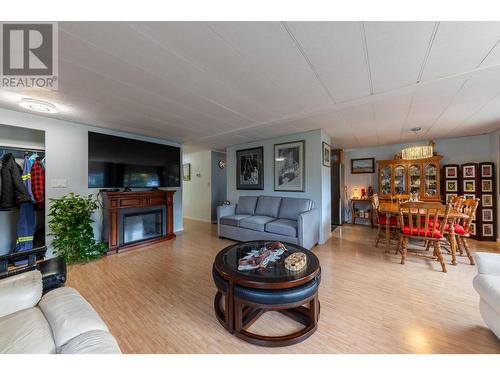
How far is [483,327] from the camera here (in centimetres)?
143

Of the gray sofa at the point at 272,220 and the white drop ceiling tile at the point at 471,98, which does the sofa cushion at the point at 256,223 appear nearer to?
the gray sofa at the point at 272,220

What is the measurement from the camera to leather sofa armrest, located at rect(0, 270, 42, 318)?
1.00 meters

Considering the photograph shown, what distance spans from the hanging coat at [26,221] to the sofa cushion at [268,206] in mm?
3541

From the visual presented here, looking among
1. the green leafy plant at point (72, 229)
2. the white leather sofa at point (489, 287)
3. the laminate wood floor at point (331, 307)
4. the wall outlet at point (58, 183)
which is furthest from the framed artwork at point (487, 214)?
the wall outlet at point (58, 183)

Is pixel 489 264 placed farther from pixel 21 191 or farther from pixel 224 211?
pixel 21 191

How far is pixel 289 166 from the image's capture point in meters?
3.88

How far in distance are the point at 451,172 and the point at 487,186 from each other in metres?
0.56

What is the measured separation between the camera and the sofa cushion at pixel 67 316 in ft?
2.80

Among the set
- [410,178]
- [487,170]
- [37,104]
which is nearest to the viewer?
[37,104]

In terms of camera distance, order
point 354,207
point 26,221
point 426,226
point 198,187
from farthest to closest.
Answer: point 198,187
point 354,207
point 26,221
point 426,226

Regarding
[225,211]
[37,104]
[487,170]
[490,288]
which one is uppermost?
[37,104]

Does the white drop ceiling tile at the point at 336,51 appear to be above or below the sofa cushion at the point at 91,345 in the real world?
above

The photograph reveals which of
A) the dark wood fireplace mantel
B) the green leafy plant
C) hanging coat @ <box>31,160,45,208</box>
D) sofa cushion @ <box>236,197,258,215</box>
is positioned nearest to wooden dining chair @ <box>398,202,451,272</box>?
sofa cushion @ <box>236,197,258,215</box>

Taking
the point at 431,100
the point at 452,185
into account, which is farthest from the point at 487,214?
the point at 431,100
